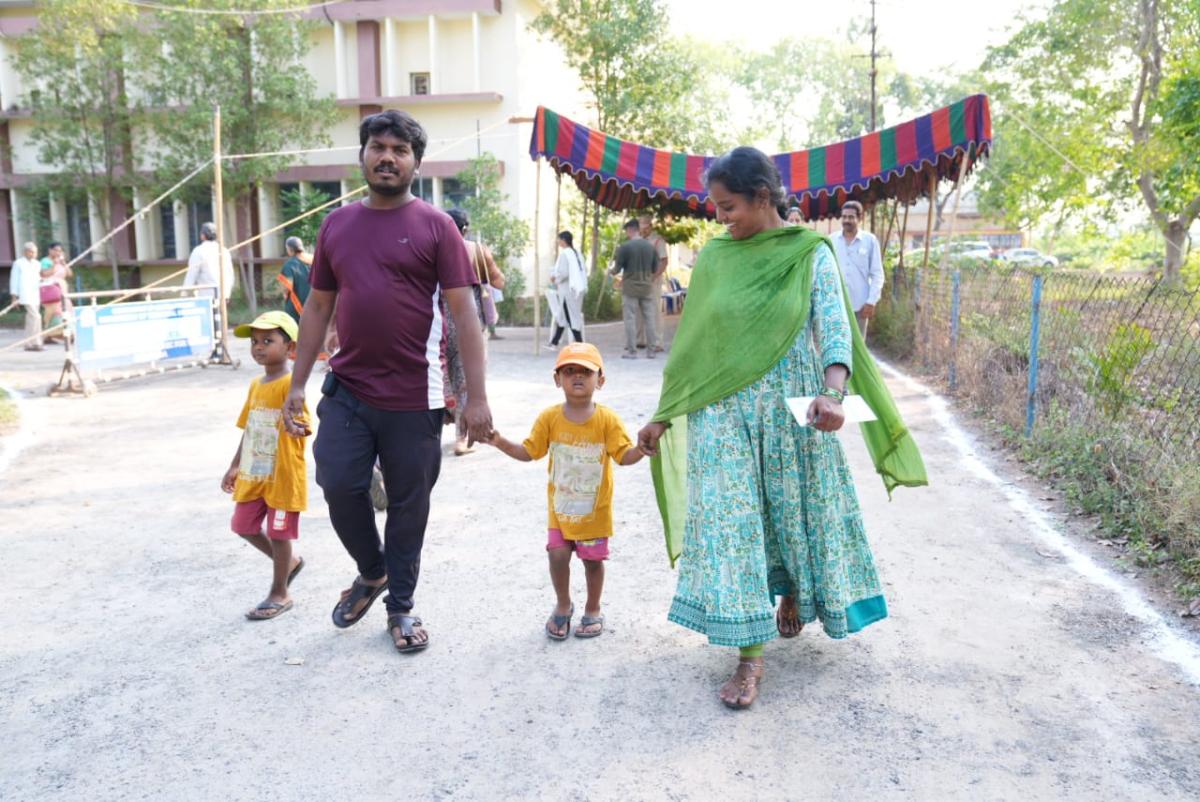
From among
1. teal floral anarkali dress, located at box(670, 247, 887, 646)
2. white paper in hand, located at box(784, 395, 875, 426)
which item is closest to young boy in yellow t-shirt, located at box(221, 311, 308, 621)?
teal floral anarkali dress, located at box(670, 247, 887, 646)

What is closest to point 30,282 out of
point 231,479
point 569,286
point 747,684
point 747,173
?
point 569,286

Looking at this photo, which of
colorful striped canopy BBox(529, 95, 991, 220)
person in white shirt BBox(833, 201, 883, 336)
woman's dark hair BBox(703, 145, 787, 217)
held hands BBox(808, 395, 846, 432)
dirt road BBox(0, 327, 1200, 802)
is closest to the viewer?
dirt road BBox(0, 327, 1200, 802)

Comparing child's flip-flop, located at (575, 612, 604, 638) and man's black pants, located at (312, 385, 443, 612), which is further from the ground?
man's black pants, located at (312, 385, 443, 612)

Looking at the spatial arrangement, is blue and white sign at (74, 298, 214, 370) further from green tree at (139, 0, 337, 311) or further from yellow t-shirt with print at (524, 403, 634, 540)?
green tree at (139, 0, 337, 311)

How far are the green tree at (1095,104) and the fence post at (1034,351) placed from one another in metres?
12.1

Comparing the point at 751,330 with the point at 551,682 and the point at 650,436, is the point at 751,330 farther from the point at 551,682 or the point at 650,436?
the point at 551,682

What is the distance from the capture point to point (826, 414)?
3225 mm

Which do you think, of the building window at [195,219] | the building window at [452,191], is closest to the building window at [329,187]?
the building window at [452,191]

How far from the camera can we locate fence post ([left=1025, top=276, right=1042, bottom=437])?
7234 millimetres

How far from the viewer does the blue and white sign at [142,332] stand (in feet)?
36.4

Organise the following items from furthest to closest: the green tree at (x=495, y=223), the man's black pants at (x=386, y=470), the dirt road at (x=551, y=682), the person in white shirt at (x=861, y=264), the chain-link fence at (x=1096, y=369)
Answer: the green tree at (x=495, y=223)
the person in white shirt at (x=861, y=264)
the chain-link fence at (x=1096, y=369)
the man's black pants at (x=386, y=470)
the dirt road at (x=551, y=682)

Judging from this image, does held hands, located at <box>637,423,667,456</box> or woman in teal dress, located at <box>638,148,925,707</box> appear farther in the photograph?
held hands, located at <box>637,423,667,456</box>

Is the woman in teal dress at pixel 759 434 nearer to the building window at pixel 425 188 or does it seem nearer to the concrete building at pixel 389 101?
the concrete building at pixel 389 101

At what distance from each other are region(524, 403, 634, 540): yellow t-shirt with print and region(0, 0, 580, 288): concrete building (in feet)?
62.0
